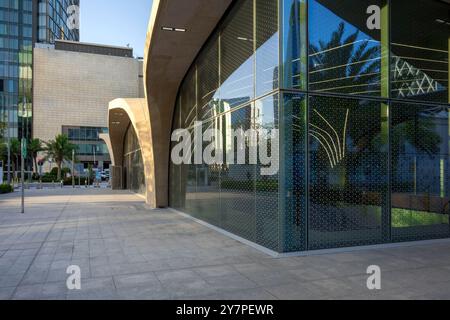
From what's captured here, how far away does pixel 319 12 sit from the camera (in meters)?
8.32

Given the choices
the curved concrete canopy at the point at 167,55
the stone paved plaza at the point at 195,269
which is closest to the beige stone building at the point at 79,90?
the curved concrete canopy at the point at 167,55

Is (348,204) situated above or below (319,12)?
below

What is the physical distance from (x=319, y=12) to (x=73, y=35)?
142 m

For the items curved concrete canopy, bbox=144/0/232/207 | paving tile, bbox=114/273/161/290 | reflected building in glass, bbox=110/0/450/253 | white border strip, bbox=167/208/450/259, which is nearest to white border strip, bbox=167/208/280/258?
white border strip, bbox=167/208/450/259

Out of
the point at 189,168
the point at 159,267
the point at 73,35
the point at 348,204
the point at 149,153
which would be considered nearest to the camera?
the point at 159,267

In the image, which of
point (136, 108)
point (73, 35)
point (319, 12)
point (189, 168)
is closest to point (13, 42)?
point (73, 35)

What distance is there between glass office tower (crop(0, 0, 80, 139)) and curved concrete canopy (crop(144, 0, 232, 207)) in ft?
252

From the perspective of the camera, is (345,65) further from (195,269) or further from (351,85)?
(195,269)

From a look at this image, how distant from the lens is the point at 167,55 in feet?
45.1

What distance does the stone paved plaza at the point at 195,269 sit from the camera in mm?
5406

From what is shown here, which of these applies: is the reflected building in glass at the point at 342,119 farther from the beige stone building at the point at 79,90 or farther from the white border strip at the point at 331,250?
the beige stone building at the point at 79,90
